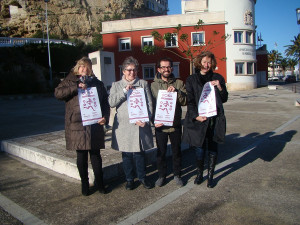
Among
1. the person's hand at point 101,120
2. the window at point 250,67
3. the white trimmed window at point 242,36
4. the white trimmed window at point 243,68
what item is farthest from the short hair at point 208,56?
the window at point 250,67

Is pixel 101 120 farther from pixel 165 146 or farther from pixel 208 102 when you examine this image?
pixel 208 102

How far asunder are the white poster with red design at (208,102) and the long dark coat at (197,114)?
74mm

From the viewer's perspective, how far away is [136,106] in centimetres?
346

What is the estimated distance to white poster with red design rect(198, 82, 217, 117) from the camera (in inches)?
135

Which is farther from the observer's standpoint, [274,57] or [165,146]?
[274,57]

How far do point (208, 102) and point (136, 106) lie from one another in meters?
1.02

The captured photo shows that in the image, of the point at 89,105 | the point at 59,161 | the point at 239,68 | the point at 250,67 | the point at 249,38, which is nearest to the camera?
the point at 89,105

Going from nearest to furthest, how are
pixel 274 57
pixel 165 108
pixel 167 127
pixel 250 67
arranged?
pixel 165 108
pixel 167 127
pixel 250 67
pixel 274 57

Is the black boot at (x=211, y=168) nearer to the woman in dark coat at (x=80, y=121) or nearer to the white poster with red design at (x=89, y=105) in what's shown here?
the woman in dark coat at (x=80, y=121)

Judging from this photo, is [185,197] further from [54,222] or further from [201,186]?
[54,222]

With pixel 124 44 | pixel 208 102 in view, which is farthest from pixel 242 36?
pixel 208 102

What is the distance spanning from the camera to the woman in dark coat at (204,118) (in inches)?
137

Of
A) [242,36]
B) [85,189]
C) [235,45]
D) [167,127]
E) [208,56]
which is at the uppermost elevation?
[242,36]

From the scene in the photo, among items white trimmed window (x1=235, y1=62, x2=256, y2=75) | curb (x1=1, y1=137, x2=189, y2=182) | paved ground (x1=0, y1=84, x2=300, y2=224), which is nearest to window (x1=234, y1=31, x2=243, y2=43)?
white trimmed window (x1=235, y1=62, x2=256, y2=75)
